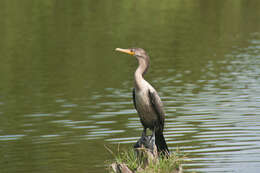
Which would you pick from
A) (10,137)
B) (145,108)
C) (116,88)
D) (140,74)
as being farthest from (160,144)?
(116,88)

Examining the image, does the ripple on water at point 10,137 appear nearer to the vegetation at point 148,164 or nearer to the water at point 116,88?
the water at point 116,88

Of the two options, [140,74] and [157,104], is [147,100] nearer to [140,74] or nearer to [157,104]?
[157,104]

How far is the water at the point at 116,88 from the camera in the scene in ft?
41.1

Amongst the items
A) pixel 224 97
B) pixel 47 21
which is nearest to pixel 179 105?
pixel 224 97

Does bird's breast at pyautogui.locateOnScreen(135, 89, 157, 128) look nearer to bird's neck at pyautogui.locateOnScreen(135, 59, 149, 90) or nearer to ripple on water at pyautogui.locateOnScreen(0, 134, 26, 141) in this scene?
bird's neck at pyautogui.locateOnScreen(135, 59, 149, 90)

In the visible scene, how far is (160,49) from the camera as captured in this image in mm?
27062

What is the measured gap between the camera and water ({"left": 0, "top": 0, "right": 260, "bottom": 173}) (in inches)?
494

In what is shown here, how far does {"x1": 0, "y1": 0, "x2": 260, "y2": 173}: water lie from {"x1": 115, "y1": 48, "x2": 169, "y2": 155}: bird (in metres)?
1.43

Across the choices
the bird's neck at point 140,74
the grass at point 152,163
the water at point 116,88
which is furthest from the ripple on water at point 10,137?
the bird's neck at point 140,74

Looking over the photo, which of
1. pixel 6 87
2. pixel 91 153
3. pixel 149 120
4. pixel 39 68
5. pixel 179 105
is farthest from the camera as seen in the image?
pixel 39 68

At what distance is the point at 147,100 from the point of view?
31.9 feet

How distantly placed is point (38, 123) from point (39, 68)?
26.4 feet

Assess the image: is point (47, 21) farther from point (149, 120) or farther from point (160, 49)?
point (149, 120)

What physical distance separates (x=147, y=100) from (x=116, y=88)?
31.1ft
